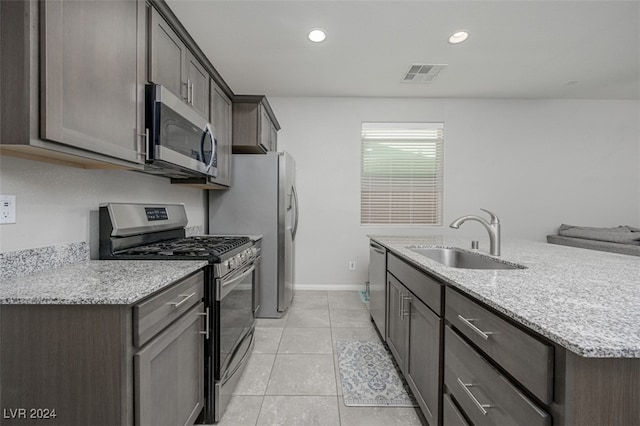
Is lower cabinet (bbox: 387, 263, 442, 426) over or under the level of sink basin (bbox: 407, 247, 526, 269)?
under

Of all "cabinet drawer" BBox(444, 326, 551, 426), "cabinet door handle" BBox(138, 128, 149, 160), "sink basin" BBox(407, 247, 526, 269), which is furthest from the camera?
"sink basin" BBox(407, 247, 526, 269)

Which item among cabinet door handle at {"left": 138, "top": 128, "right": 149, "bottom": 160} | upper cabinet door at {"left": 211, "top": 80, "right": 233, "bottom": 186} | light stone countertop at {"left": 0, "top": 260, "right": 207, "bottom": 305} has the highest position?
upper cabinet door at {"left": 211, "top": 80, "right": 233, "bottom": 186}

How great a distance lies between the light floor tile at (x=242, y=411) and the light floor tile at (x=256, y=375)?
52 millimetres

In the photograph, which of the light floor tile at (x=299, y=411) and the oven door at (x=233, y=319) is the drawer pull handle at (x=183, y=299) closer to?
the oven door at (x=233, y=319)

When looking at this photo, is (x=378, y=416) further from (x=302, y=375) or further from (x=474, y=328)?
(x=474, y=328)

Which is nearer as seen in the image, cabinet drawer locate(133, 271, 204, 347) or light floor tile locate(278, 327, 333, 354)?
cabinet drawer locate(133, 271, 204, 347)

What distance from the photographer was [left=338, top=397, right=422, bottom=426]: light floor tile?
1.47 metres

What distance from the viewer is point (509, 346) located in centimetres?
79

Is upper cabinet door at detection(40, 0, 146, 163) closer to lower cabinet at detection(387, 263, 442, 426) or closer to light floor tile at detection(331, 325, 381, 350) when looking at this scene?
lower cabinet at detection(387, 263, 442, 426)

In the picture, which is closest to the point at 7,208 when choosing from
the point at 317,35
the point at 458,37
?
the point at 317,35

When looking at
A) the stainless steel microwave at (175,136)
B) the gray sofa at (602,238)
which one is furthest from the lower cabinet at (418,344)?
the gray sofa at (602,238)

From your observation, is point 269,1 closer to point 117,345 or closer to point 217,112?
point 217,112

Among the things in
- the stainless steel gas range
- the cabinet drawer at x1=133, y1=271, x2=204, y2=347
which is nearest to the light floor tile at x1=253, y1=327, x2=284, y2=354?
the stainless steel gas range

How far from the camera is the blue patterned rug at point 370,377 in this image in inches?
64.4
